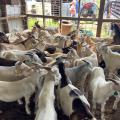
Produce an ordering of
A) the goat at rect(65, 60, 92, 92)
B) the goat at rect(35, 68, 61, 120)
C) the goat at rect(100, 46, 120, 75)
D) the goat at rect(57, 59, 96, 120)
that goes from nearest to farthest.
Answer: the goat at rect(35, 68, 61, 120) < the goat at rect(57, 59, 96, 120) < the goat at rect(65, 60, 92, 92) < the goat at rect(100, 46, 120, 75)

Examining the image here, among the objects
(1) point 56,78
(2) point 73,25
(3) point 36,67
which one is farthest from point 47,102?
(2) point 73,25

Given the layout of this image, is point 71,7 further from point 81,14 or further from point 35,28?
point 35,28

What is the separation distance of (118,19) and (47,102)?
455 cm

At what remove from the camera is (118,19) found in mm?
6383

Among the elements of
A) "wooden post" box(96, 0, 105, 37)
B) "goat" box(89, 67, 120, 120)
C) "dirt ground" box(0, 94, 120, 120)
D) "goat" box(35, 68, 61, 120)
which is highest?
"wooden post" box(96, 0, 105, 37)

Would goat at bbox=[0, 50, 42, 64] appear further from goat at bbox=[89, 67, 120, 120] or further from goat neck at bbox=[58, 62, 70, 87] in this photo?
goat at bbox=[89, 67, 120, 120]

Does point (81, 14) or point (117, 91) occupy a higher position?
point (81, 14)

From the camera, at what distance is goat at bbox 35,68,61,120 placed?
236 centimetres

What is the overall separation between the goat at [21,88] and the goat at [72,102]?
0.39 meters

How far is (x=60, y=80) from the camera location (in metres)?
3.10

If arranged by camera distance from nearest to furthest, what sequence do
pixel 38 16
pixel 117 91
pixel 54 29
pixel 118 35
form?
pixel 117 91, pixel 118 35, pixel 54 29, pixel 38 16

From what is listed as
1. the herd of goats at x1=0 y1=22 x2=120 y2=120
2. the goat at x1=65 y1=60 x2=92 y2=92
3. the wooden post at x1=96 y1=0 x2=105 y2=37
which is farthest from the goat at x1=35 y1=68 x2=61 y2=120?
the wooden post at x1=96 y1=0 x2=105 y2=37

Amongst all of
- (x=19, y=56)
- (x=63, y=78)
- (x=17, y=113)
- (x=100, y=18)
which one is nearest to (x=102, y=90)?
(x=63, y=78)

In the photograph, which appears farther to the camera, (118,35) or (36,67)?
(118,35)
